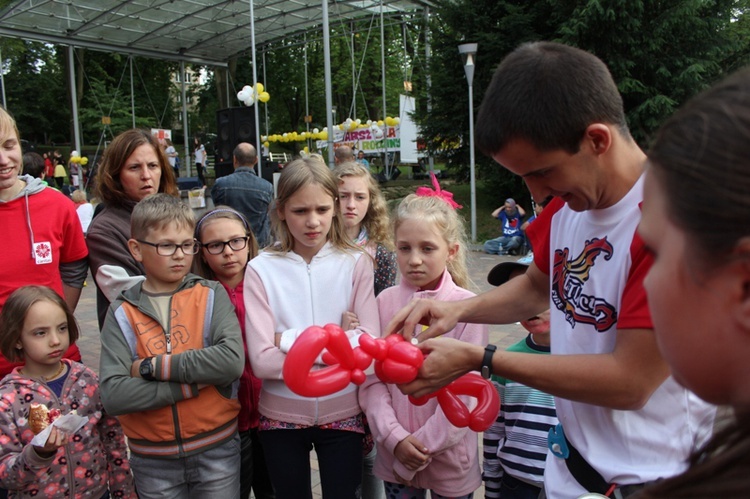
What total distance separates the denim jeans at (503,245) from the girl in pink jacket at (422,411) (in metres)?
9.06

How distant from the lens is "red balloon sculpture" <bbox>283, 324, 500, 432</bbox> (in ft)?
5.59

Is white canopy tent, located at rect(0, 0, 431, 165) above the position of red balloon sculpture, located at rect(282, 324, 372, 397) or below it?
above

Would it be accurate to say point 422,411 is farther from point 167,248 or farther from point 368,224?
point 368,224

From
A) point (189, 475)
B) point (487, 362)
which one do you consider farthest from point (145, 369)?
point (487, 362)

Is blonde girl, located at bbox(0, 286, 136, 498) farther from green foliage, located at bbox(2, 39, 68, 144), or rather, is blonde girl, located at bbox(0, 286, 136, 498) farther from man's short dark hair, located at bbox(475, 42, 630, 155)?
green foliage, located at bbox(2, 39, 68, 144)

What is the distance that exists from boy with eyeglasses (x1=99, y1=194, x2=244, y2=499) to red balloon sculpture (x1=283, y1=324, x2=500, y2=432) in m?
0.54

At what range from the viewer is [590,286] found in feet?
4.65

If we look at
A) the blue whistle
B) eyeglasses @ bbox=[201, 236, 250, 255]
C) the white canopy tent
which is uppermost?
the white canopy tent

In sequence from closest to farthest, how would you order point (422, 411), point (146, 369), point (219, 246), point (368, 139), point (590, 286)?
1. point (590, 286)
2. point (146, 369)
3. point (422, 411)
4. point (219, 246)
5. point (368, 139)

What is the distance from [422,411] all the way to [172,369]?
974 millimetres

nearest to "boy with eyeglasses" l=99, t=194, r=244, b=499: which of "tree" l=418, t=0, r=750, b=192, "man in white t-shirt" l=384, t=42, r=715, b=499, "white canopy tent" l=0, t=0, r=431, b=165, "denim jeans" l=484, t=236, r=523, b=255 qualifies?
"man in white t-shirt" l=384, t=42, r=715, b=499

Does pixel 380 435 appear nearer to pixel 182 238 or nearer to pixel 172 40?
pixel 182 238

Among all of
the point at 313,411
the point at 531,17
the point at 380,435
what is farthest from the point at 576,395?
the point at 531,17

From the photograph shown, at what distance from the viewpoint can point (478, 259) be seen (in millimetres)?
11070
